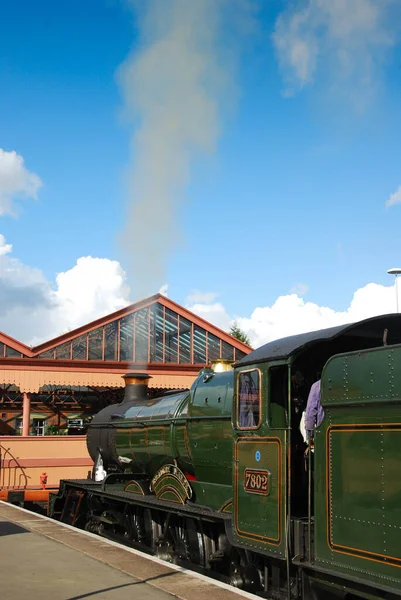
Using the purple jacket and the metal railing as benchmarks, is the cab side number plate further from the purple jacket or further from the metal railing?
the metal railing

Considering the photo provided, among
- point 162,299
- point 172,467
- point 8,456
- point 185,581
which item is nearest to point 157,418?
point 172,467

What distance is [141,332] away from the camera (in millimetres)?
25875

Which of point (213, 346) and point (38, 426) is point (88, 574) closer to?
point (213, 346)

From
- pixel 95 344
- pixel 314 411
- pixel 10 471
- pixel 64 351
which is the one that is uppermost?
pixel 95 344

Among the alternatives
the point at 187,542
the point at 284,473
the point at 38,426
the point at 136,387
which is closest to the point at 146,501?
the point at 187,542

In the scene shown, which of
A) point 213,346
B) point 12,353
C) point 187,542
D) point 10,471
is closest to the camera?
point 187,542

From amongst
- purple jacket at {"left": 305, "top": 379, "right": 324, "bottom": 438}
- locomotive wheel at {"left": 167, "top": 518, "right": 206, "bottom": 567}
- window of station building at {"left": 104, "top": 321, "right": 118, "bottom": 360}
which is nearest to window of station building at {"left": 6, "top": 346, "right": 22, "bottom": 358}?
window of station building at {"left": 104, "top": 321, "right": 118, "bottom": 360}

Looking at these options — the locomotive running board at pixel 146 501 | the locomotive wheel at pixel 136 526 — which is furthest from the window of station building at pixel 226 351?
the locomotive wheel at pixel 136 526

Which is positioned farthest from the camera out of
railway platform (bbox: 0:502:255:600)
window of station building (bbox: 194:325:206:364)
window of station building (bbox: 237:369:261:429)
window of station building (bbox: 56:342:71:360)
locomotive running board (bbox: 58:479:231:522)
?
window of station building (bbox: 194:325:206:364)

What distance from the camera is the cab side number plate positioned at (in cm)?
682

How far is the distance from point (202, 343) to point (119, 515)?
14.8 metres

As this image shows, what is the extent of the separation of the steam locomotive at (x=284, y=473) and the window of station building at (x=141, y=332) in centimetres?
1358

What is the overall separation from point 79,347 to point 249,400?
1804 centimetres

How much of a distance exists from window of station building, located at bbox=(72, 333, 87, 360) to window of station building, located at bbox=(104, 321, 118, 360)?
2.61 ft
